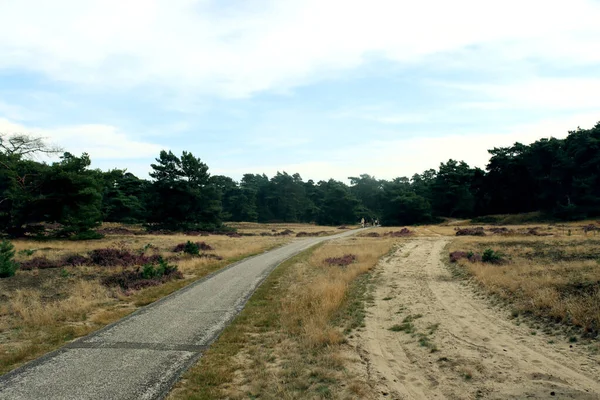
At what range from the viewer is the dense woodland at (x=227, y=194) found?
32.7 metres

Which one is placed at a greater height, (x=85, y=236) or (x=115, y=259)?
(x=85, y=236)

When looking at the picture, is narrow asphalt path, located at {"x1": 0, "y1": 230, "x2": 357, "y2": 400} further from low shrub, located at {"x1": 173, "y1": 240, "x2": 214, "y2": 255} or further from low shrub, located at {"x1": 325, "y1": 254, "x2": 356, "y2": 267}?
low shrub, located at {"x1": 173, "y1": 240, "x2": 214, "y2": 255}

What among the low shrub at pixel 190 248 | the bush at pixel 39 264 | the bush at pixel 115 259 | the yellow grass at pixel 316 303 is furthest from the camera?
the low shrub at pixel 190 248

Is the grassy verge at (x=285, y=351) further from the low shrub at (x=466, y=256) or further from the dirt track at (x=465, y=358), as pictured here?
the low shrub at (x=466, y=256)

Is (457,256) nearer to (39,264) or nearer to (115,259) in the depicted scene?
(115,259)

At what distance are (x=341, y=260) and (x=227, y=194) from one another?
3759 inches

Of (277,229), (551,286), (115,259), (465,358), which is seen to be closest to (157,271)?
(115,259)

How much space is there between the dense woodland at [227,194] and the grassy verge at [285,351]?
2727 centimetres

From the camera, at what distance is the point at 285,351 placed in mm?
8117

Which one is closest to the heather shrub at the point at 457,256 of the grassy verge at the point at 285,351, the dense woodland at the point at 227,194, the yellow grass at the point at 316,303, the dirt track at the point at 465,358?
the yellow grass at the point at 316,303

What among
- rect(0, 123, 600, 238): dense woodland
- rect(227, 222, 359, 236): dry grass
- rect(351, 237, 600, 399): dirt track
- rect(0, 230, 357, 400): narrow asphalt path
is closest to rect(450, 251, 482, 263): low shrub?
rect(351, 237, 600, 399): dirt track

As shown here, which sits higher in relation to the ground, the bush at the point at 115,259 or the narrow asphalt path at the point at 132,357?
Answer: the bush at the point at 115,259

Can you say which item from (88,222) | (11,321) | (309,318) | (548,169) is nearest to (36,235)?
(88,222)

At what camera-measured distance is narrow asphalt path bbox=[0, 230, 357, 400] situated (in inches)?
239
